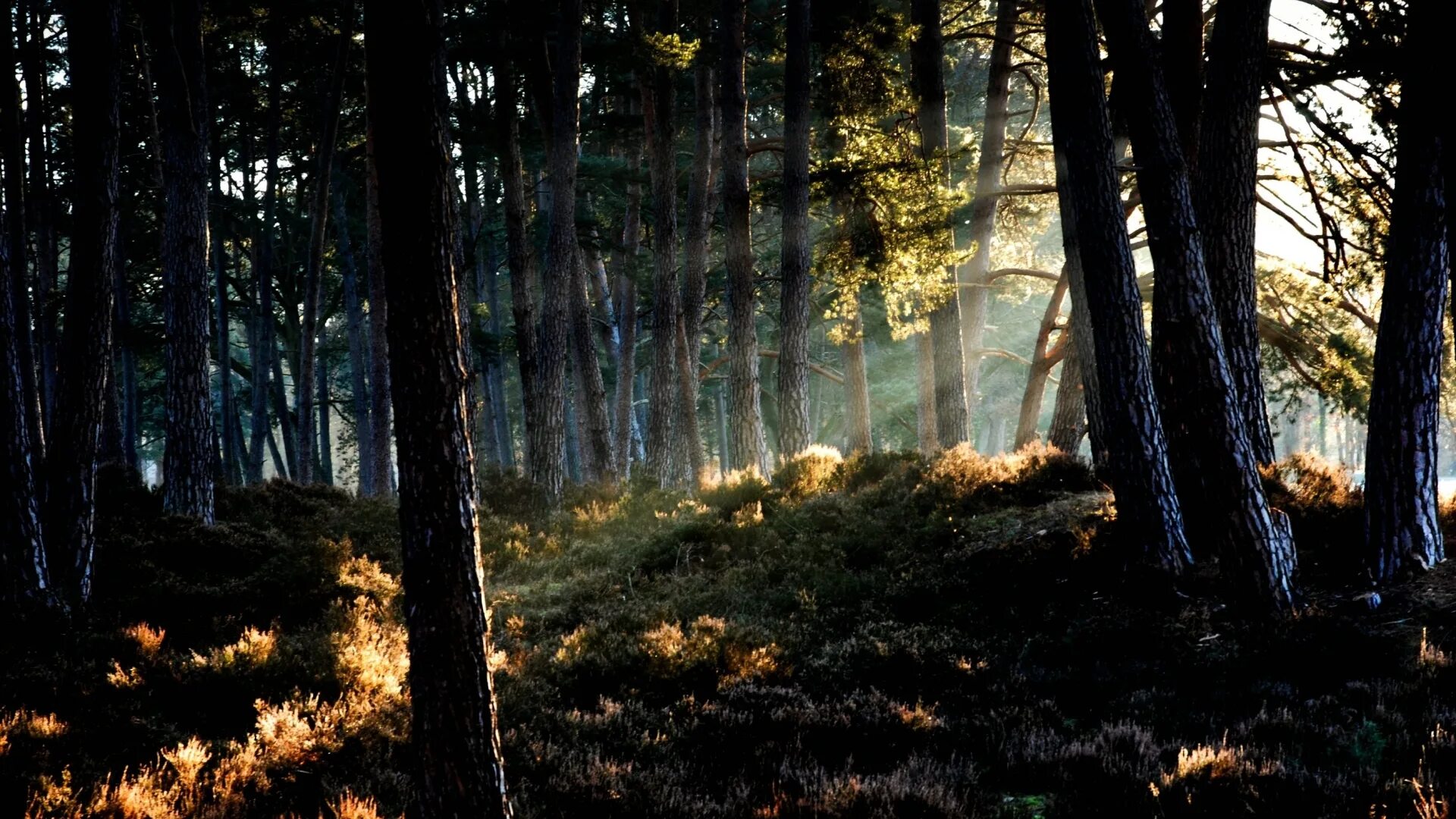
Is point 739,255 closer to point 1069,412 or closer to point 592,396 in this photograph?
point 592,396

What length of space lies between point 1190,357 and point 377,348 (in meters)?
15.2

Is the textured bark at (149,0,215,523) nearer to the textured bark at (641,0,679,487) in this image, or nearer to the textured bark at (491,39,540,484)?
the textured bark at (491,39,540,484)

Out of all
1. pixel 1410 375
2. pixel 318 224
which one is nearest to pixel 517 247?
pixel 318 224

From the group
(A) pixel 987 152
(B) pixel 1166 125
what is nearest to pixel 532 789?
(B) pixel 1166 125

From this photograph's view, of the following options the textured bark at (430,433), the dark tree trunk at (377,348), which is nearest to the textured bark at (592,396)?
the dark tree trunk at (377,348)

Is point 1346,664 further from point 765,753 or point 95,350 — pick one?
point 95,350

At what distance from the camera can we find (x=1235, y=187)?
10781 mm

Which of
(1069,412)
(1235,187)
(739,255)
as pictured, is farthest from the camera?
(739,255)

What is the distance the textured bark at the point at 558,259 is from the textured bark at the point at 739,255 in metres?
2.73

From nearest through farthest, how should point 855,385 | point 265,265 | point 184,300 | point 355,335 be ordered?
point 184,300 → point 855,385 → point 355,335 → point 265,265

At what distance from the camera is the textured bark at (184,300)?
1242cm

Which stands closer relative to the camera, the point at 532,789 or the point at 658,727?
the point at 532,789

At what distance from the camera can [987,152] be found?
1773 cm

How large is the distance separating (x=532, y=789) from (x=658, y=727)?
1.37 metres
